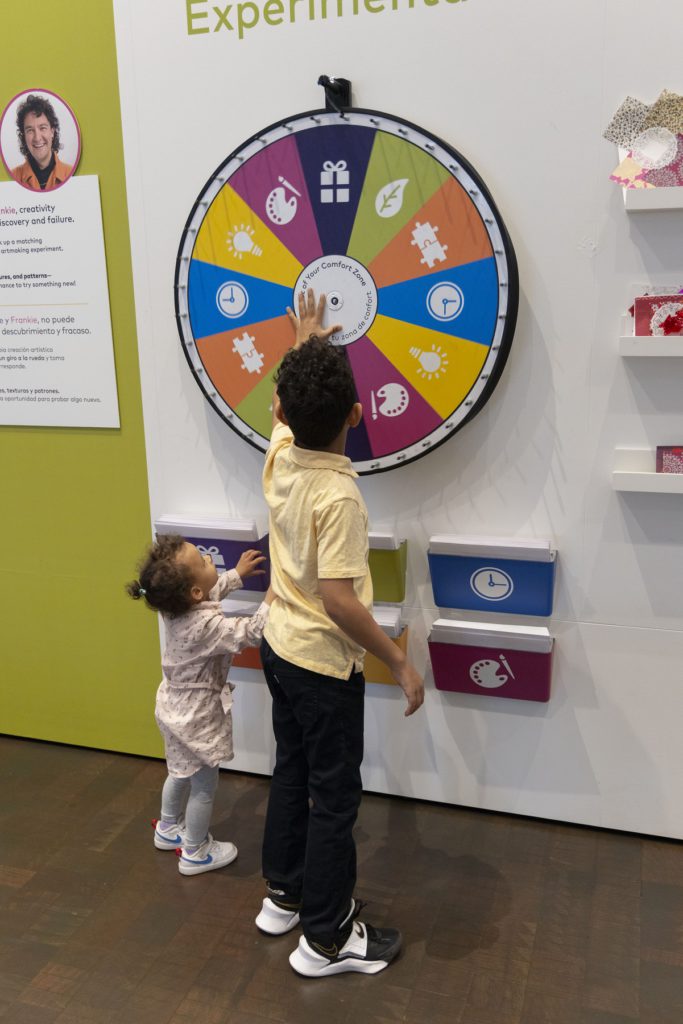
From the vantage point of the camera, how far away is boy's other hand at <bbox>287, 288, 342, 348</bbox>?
2.02m

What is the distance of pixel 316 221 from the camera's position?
1999 millimetres

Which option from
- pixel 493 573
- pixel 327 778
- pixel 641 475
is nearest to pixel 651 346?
pixel 641 475

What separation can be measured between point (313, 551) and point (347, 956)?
86cm

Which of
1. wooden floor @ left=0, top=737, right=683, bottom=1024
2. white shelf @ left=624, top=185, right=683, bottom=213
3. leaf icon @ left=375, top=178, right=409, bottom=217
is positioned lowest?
wooden floor @ left=0, top=737, right=683, bottom=1024

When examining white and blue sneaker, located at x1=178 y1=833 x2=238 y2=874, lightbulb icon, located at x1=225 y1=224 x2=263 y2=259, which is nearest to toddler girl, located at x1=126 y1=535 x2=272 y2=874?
white and blue sneaker, located at x1=178 y1=833 x2=238 y2=874

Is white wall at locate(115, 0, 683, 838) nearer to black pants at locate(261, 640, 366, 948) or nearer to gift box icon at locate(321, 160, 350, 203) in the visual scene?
gift box icon at locate(321, 160, 350, 203)

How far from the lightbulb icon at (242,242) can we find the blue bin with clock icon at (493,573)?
832 mm

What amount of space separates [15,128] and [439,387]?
136 centimetres

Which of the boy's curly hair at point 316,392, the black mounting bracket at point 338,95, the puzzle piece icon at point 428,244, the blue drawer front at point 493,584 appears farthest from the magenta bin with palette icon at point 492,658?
the black mounting bracket at point 338,95

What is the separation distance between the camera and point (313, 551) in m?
1.63

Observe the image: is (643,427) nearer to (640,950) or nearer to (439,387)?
(439,387)

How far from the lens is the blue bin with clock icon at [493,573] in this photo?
6.59ft

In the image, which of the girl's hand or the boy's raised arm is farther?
the girl's hand

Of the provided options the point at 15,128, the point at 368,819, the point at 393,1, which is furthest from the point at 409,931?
the point at 15,128
